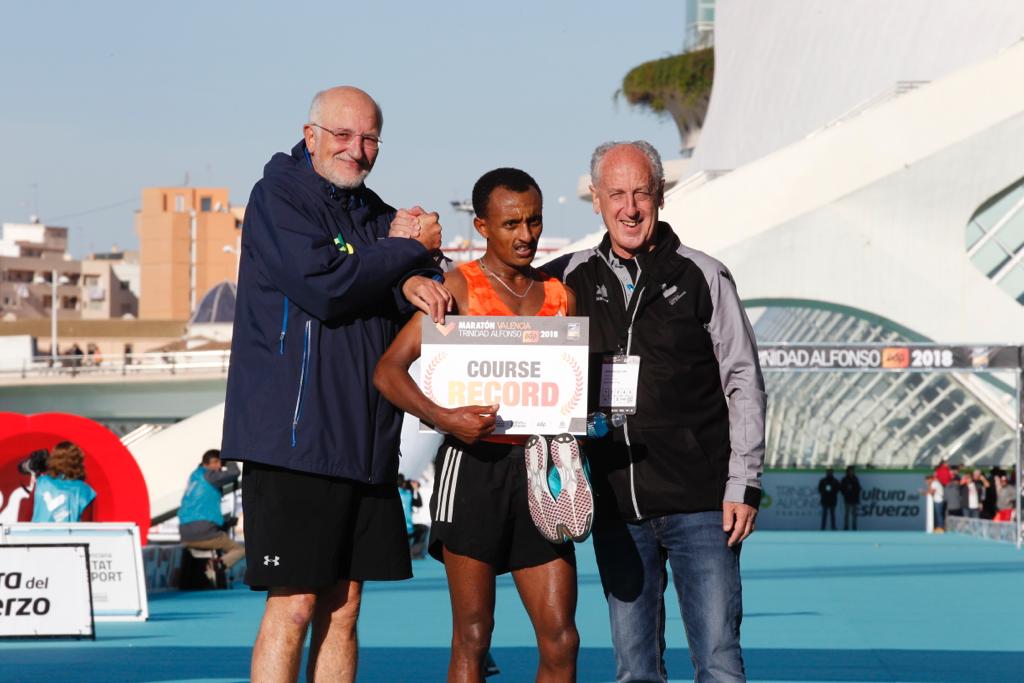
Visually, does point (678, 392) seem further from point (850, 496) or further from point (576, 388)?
point (850, 496)

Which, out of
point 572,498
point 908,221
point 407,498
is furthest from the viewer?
point 908,221

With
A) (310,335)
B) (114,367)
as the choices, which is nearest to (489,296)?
(310,335)

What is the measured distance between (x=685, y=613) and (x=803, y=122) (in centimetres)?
5062

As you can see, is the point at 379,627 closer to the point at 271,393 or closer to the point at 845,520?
the point at 271,393

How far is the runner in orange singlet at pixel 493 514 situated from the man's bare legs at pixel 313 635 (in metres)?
0.35

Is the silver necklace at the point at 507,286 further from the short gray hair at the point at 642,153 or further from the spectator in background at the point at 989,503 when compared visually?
the spectator in background at the point at 989,503

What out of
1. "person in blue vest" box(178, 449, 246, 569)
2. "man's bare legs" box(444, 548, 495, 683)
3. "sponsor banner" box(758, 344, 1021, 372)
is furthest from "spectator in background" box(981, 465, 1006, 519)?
"man's bare legs" box(444, 548, 495, 683)

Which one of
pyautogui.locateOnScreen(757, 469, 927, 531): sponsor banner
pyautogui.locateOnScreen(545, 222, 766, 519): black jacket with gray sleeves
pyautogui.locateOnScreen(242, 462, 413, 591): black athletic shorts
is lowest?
Result: pyautogui.locateOnScreen(757, 469, 927, 531): sponsor banner

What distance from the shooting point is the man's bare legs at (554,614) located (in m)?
5.28

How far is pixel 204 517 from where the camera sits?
1630cm

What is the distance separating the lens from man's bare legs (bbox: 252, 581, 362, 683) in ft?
17.3

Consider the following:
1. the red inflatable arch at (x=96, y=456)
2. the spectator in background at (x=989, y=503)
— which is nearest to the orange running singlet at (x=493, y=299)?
the red inflatable arch at (x=96, y=456)

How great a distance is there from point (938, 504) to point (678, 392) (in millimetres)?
30115

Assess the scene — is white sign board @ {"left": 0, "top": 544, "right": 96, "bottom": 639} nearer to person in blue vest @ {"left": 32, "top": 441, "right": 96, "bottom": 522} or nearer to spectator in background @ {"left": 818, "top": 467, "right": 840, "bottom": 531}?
person in blue vest @ {"left": 32, "top": 441, "right": 96, "bottom": 522}
